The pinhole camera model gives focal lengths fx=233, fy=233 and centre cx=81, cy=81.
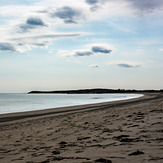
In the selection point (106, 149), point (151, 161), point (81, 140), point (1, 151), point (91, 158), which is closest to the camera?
point (151, 161)

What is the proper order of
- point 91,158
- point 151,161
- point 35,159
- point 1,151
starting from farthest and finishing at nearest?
point 1,151, point 35,159, point 91,158, point 151,161

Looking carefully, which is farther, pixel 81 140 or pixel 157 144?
pixel 81 140

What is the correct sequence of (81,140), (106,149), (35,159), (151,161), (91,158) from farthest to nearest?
(81,140)
(106,149)
(35,159)
(91,158)
(151,161)

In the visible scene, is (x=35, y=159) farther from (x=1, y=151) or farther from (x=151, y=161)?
(x=151, y=161)

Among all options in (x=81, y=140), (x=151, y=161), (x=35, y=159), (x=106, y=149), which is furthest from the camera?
(x=81, y=140)

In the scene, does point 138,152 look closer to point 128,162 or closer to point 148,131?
point 128,162

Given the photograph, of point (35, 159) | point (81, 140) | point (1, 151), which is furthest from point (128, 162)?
point (1, 151)

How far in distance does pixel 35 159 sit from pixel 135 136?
11.0ft

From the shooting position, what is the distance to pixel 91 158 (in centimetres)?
543

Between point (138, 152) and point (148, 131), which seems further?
point (148, 131)

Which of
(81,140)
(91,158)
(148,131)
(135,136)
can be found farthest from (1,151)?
(148,131)

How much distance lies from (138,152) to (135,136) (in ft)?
6.87

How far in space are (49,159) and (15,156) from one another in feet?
4.32

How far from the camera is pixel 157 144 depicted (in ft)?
20.4
